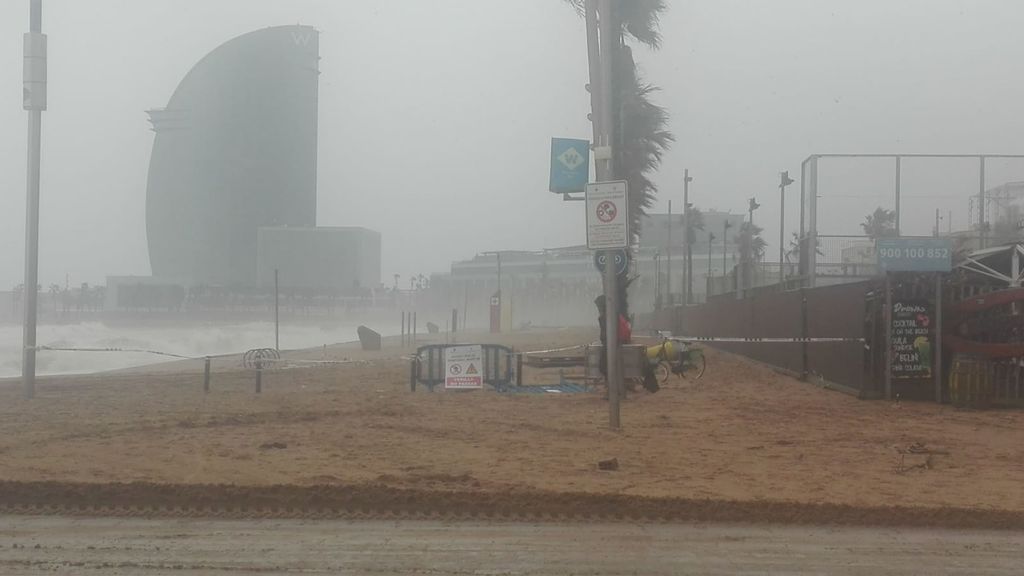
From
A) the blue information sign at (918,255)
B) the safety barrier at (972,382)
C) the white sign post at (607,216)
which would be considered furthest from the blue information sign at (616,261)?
the safety barrier at (972,382)

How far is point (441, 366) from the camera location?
669 inches

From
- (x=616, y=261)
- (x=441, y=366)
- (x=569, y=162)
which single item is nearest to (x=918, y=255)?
(x=616, y=261)

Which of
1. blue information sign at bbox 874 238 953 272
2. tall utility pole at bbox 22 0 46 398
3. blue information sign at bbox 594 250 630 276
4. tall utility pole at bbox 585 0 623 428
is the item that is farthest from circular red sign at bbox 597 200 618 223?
tall utility pole at bbox 22 0 46 398

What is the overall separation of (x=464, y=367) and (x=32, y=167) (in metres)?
7.84

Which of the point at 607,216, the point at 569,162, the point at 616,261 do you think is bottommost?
the point at 616,261

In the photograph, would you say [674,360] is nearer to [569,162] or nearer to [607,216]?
[569,162]

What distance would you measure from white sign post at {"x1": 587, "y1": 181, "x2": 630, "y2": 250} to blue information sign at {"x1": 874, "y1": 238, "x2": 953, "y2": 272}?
5.61 meters

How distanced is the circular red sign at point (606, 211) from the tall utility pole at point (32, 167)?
9.64 metres

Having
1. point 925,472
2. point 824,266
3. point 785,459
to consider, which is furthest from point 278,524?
point 824,266

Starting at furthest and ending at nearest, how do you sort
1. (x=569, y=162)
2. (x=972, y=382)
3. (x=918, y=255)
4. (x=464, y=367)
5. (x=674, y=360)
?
1. (x=674, y=360)
2. (x=464, y=367)
3. (x=918, y=255)
4. (x=972, y=382)
5. (x=569, y=162)

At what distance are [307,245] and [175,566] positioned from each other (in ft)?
401

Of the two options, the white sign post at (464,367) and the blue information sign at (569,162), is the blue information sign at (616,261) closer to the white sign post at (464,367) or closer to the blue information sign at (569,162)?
the blue information sign at (569,162)

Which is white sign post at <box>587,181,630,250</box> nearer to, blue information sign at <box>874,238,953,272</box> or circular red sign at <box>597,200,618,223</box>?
circular red sign at <box>597,200,618,223</box>

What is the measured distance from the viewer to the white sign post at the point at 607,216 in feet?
36.8
